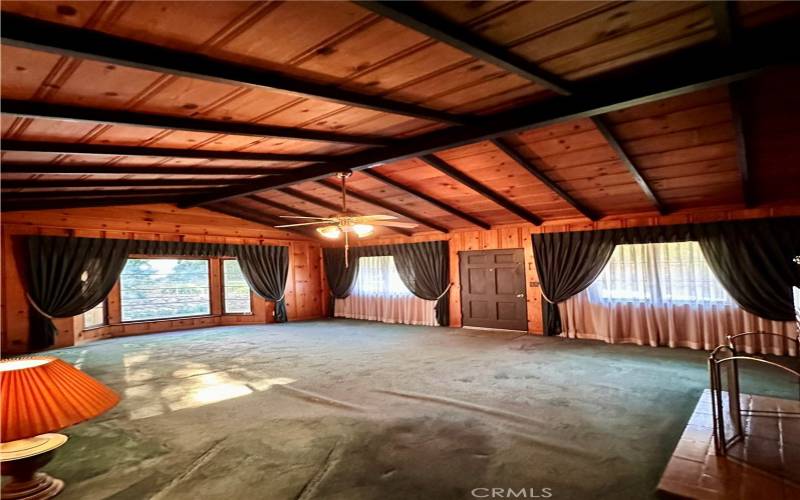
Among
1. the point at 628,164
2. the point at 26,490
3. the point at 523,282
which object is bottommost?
the point at 26,490

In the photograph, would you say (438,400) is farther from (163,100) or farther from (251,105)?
(163,100)

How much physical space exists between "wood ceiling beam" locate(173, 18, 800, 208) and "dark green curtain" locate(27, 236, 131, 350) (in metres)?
6.09

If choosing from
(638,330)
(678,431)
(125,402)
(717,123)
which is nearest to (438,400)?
(678,431)

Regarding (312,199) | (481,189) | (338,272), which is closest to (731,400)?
(481,189)

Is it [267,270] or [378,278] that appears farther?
[378,278]

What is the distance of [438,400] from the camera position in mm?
3832

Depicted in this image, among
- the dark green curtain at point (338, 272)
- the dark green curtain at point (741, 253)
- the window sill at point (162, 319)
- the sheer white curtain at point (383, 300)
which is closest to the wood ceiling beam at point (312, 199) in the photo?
the sheer white curtain at point (383, 300)

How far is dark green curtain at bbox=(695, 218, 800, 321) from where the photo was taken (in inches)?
195

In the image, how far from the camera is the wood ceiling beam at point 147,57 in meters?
1.53

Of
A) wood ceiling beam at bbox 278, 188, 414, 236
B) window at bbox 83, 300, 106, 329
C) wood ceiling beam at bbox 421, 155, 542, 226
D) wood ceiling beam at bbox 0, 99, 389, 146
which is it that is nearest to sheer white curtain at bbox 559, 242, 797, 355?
wood ceiling beam at bbox 421, 155, 542, 226

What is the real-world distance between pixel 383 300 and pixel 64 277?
6028 mm

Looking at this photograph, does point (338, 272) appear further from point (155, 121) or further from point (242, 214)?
point (155, 121)

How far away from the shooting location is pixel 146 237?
25.9 ft

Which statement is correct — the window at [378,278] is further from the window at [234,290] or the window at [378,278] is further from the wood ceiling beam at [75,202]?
the wood ceiling beam at [75,202]
